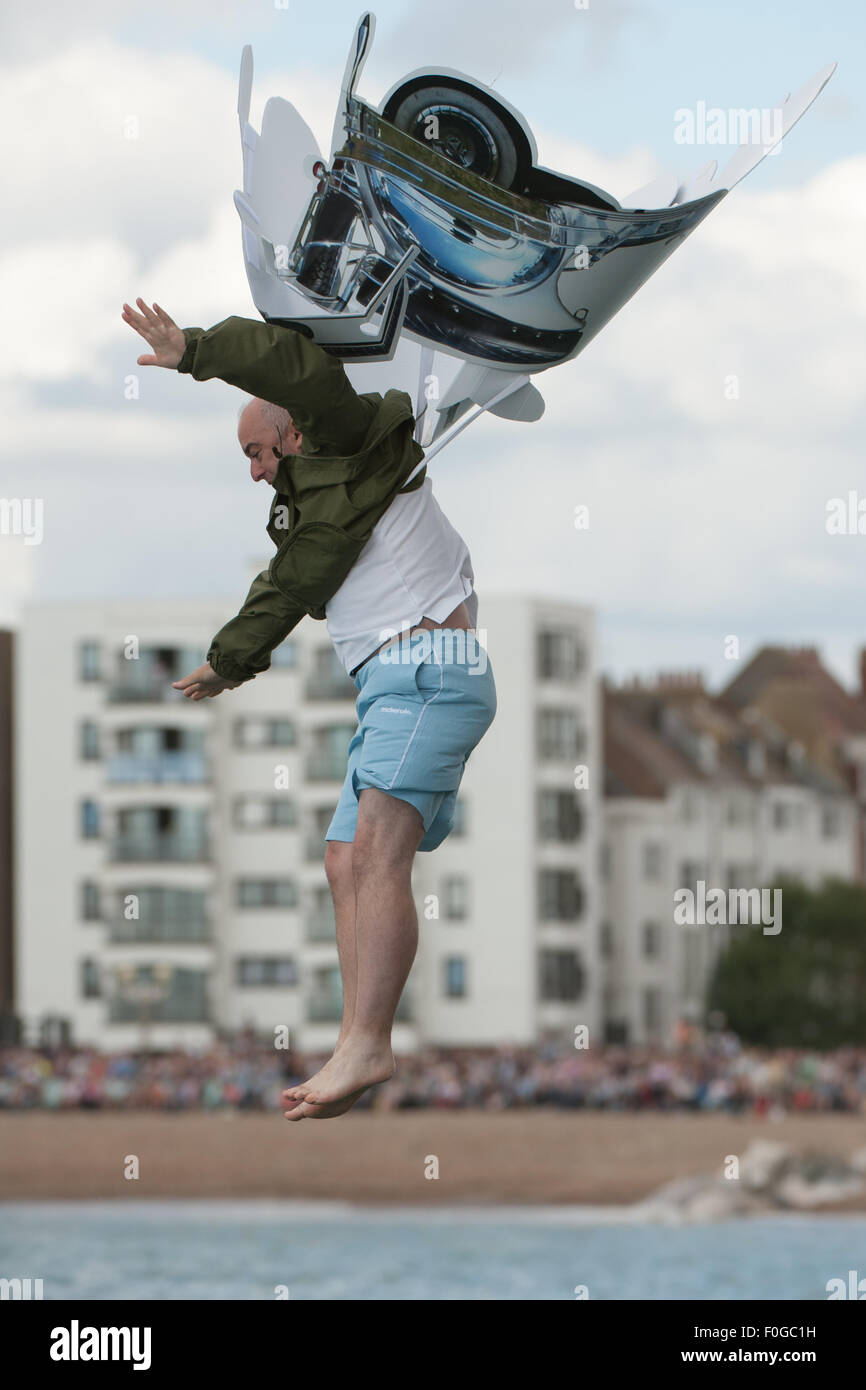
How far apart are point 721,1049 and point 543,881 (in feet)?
44.3

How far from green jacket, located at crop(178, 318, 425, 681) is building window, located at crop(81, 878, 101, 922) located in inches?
3494

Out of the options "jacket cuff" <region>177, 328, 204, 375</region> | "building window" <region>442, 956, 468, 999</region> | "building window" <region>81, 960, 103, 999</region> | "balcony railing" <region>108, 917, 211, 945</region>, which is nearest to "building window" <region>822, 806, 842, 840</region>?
"building window" <region>442, 956, 468, 999</region>

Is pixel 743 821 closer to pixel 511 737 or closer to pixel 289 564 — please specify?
pixel 511 737

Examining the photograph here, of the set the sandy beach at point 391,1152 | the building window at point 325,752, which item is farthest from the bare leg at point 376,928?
the building window at point 325,752

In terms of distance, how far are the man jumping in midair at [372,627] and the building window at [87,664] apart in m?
88.2

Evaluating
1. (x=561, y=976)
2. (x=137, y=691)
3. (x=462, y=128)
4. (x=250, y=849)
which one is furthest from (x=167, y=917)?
(x=462, y=128)

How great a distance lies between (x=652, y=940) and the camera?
102 meters

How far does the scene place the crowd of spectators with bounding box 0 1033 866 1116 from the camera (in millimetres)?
74312

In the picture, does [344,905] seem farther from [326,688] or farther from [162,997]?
[162,997]

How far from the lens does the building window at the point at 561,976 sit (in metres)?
94.0

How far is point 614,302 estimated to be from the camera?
23.9ft

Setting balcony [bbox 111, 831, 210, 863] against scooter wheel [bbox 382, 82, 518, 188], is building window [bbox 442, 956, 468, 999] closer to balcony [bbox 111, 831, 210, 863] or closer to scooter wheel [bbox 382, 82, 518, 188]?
balcony [bbox 111, 831, 210, 863]

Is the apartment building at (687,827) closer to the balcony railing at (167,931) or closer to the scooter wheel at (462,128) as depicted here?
the balcony railing at (167,931)
